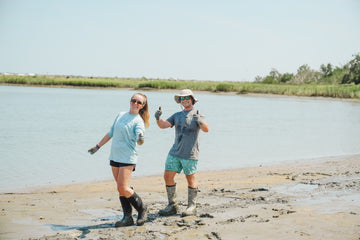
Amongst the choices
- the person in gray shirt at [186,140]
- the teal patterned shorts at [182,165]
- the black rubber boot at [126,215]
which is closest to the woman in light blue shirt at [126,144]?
the black rubber boot at [126,215]

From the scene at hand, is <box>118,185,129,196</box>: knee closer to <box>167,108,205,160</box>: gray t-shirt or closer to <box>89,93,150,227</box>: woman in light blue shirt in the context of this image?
<box>89,93,150,227</box>: woman in light blue shirt

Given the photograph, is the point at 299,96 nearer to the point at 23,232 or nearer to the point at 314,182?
the point at 314,182

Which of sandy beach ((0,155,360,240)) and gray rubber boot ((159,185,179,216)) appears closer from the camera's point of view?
sandy beach ((0,155,360,240))

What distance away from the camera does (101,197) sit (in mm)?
6641

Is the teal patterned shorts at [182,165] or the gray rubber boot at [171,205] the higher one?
the teal patterned shorts at [182,165]

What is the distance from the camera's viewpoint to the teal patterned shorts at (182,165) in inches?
209

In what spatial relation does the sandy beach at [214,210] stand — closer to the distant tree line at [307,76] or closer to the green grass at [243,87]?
the green grass at [243,87]

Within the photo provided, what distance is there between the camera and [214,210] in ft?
18.6

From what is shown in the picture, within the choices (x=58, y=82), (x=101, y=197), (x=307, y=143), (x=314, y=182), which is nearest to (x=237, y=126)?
(x=307, y=143)

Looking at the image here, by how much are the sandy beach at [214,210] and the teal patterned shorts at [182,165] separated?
1.91 ft

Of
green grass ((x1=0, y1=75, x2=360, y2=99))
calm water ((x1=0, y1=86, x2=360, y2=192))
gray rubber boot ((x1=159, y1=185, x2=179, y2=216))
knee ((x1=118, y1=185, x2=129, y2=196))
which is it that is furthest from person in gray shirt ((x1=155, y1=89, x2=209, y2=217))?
green grass ((x1=0, y1=75, x2=360, y2=99))

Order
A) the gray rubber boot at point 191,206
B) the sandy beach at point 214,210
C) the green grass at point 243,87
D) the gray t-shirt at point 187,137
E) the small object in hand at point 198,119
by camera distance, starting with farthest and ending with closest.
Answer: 1. the green grass at point 243,87
2. the gray rubber boot at point 191,206
3. the gray t-shirt at point 187,137
4. the small object in hand at point 198,119
5. the sandy beach at point 214,210

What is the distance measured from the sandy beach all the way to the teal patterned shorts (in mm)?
582

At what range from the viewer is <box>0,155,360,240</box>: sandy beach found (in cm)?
470
